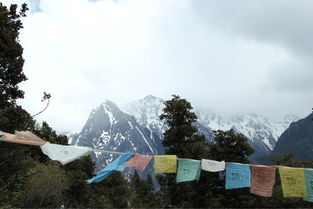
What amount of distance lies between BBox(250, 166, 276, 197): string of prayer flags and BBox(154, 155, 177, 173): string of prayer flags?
2.51m

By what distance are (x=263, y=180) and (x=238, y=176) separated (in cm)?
77

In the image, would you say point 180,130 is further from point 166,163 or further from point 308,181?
point 308,181

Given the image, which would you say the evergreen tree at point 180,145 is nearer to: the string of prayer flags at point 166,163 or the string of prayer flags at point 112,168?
the string of prayer flags at point 166,163

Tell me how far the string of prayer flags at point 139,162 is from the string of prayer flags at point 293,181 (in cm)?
418

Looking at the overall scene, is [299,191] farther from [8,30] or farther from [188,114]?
[188,114]

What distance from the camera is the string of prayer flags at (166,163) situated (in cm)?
929

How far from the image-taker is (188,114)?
25766 millimetres

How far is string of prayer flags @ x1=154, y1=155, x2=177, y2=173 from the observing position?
30.5ft

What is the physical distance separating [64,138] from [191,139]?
21139 mm

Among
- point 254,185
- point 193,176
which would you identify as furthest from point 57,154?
point 254,185

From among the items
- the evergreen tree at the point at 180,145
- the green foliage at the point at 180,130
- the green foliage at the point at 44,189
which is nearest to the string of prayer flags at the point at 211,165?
the evergreen tree at the point at 180,145

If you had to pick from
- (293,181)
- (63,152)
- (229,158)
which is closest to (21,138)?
(63,152)

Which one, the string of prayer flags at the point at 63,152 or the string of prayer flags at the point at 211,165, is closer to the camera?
the string of prayer flags at the point at 63,152

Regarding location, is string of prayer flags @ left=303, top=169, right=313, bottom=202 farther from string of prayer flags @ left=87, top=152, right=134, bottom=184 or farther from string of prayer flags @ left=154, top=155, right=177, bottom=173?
string of prayer flags @ left=87, top=152, right=134, bottom=184
